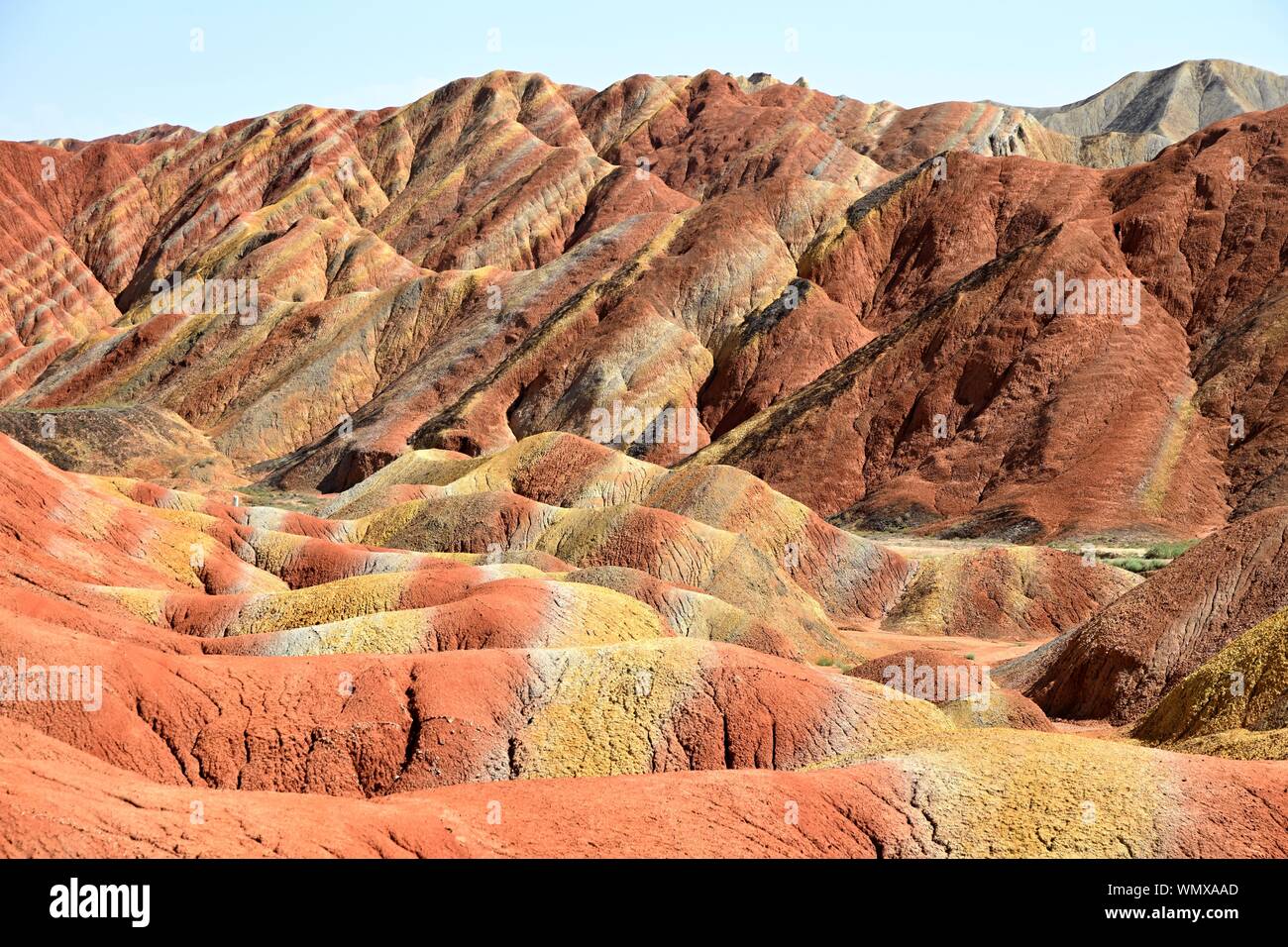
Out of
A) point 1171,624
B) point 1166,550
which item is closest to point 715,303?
point 1166,550

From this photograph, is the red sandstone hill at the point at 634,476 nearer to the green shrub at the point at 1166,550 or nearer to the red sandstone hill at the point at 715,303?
the red sandstone hill at the point at 715,303

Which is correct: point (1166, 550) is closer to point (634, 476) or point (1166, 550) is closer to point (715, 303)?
point (634, 476)

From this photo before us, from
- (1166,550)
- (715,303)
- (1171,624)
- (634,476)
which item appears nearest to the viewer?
(1171,624)

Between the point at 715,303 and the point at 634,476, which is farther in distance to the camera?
the point at 715,303

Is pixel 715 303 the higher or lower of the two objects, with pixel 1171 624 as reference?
higher

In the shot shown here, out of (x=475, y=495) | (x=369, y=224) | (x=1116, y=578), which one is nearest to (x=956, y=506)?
(x=1116, y=578)

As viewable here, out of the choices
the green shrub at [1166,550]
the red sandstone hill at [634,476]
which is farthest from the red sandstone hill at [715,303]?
the green shrub at [1166,550]

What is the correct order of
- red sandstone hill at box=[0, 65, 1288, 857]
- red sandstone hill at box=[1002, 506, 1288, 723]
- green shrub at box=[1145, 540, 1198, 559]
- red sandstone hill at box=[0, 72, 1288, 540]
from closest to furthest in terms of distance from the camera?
red sandstone hill at box=[0, 65, 1288, 857] < red sandstone hill at box=[1002, 506, 1288, 723] < green shrub at box=[1145, 540, 1198, 559] < red sandstone hill at box=[0, 72, 1288, 540]

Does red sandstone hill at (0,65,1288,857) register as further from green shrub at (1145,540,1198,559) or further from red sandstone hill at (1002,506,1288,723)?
green shrub at (1145,540,1198,559)

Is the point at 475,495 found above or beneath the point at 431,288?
beneath

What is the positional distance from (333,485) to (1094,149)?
76241 millimetres

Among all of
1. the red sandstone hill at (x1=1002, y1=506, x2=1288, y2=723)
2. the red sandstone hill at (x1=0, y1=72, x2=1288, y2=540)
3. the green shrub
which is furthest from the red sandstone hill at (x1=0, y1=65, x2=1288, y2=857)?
the green shrub

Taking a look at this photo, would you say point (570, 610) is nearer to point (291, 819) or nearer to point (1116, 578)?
point (291, 819)
